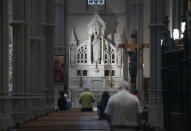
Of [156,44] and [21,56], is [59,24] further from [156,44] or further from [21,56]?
[156,44]

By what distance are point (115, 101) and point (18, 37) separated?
43.2ft

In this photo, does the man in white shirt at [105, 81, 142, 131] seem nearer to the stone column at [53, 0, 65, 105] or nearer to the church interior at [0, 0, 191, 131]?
the church interior at [0, 0, 191, 131]

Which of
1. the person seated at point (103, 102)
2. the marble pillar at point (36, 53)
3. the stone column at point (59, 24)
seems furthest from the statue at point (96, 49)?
the person seated at point (103, 102)

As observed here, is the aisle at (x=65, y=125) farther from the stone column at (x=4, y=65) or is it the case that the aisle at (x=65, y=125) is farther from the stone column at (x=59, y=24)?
the stone column at (x=59, y=24)

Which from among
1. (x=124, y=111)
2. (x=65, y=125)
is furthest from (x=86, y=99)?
(x=124, y=111)

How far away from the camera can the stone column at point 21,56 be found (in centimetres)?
2223

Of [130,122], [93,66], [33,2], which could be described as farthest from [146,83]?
[130,122]

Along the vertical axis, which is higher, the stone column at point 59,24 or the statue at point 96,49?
the stone column at point 59,24

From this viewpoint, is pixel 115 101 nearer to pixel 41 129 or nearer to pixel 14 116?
pixel 41 129

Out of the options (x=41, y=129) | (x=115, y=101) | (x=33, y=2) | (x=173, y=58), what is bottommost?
(x=41, y=129)

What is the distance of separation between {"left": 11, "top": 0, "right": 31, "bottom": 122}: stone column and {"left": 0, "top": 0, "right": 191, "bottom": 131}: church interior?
0.04 meters

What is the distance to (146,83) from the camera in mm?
39219

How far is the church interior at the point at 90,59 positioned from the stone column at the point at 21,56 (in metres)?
0.04

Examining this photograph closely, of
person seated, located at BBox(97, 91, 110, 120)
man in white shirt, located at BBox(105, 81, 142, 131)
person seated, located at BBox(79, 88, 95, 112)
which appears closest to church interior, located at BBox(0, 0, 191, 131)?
person seated, located at BBox(97, 91, 110, 120)
